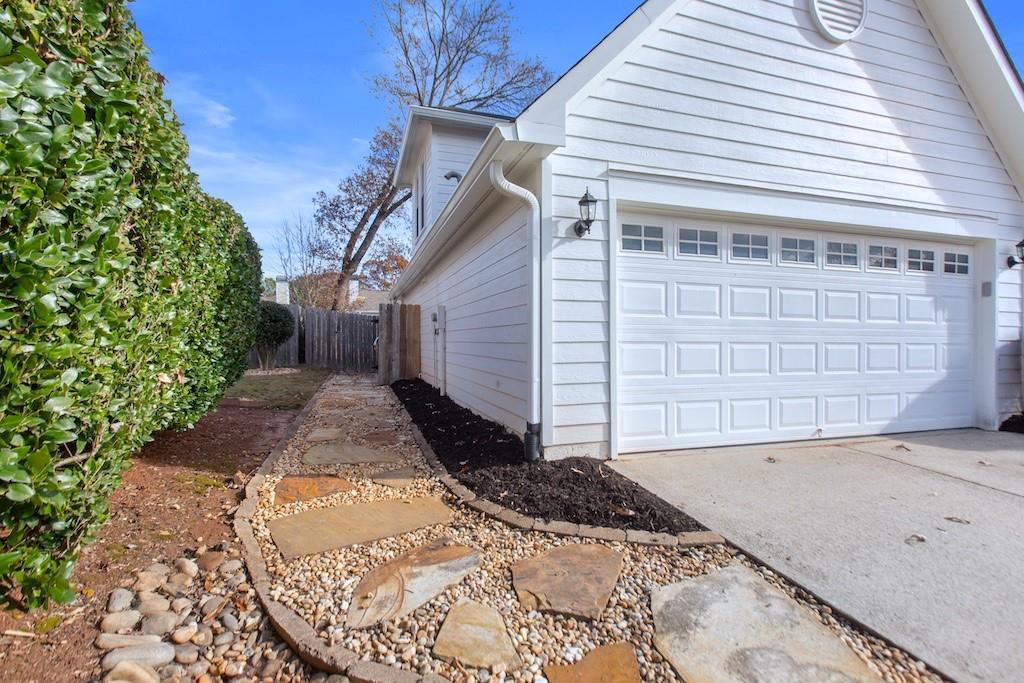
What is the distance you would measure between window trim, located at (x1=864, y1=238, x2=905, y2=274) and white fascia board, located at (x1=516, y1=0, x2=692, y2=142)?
323 centimetres

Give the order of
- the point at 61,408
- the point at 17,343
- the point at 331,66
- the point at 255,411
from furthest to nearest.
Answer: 1. the point at 331,66
2. the point at 255,411
3. the point at 61,408
4. the point at 17,343

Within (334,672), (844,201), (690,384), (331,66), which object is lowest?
(334,672)

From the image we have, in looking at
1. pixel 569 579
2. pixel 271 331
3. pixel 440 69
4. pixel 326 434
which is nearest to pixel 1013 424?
pixel 569 579

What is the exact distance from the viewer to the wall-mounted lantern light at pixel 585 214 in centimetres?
406

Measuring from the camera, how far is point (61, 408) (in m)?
1.79

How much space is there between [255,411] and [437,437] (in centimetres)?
313

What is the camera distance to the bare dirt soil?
1.87m

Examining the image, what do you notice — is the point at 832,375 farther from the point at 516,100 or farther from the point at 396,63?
the point at 396,63

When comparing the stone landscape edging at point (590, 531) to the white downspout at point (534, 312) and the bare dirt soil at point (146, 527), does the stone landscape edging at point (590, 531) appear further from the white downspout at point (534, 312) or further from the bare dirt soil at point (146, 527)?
the bare dirt soil at point (146, 527)

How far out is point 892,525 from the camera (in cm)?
301

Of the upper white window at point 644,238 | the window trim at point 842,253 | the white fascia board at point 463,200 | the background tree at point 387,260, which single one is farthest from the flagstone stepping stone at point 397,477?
the background tree at point 387,260

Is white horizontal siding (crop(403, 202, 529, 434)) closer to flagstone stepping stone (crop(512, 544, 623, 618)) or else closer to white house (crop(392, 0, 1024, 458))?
white house (crop(392, 0, 1024, 458))

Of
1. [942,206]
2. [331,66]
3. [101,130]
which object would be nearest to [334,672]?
[101,130]

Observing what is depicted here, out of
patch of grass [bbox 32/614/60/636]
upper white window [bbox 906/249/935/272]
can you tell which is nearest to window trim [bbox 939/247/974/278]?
upper white window [bbox 906/249/935/272]
